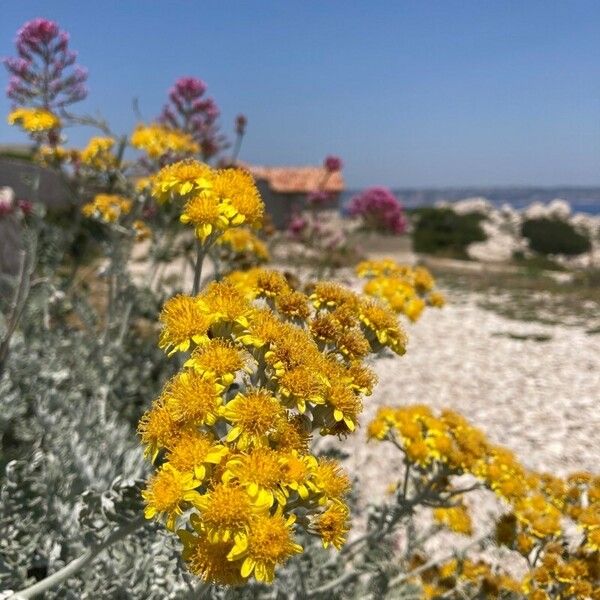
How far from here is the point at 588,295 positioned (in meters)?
13.6

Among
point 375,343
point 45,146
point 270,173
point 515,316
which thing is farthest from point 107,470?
point 270,173

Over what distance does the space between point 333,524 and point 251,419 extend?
315 mm

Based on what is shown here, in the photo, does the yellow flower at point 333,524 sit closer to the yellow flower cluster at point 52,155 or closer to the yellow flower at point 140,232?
the yellow flower at point 140,232

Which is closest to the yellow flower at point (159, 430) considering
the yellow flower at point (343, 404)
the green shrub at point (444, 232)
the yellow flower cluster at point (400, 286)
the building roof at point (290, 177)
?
the yellow flower at point (343, 404)

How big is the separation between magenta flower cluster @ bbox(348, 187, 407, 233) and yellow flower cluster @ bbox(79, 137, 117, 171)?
2.09m

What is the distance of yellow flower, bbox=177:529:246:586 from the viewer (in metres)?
1.30

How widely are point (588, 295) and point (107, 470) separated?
499 inches

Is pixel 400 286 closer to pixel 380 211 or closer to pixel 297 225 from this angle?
pixel 380 211

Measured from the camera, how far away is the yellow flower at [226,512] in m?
1.26

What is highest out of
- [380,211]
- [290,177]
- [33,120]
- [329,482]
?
[290,177]

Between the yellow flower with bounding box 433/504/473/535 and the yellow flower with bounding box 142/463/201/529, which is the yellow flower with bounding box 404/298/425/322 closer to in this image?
the yellow flower with bounding box 433/504/473/535

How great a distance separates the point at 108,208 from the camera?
366 cm

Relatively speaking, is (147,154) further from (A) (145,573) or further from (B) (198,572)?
(B) (198,572)

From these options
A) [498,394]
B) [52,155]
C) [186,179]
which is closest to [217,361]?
[186,179]
